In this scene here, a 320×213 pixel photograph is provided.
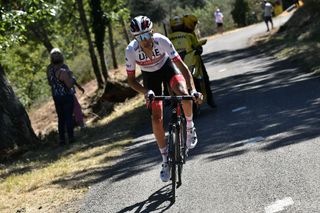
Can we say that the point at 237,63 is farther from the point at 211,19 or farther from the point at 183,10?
the point at 183,10

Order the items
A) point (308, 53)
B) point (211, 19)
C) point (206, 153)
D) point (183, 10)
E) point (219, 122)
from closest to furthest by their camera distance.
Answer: point (206, 153) < point (219, 122) < point (308, 53) < point (211, 19) < point (183, 10)

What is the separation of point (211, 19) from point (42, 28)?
A: 2560 cm

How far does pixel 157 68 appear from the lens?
23.7ft

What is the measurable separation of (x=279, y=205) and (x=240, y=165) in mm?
1871

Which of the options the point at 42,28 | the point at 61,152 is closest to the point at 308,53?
the point at 61,152

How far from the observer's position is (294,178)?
6.55 metres

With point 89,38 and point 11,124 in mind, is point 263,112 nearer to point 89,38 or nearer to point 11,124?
point 11,124

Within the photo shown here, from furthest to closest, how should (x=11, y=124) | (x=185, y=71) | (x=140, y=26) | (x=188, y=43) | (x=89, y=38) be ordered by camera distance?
(x=89, y=38) → (x=11, y=124) → (x=188, y=43) → (x=185, y=71) → (x=140, y=26)

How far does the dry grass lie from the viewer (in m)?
8.06

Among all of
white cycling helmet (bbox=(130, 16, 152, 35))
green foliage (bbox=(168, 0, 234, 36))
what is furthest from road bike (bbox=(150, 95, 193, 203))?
green foliage (bbox=(168, 0, 234, 36))

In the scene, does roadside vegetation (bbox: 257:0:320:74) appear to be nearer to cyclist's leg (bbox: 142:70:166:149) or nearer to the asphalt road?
the asphalt road

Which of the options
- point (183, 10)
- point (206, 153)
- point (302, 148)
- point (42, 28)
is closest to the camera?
point (302, 148)

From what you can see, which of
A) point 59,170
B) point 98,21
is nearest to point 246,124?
point 59,170

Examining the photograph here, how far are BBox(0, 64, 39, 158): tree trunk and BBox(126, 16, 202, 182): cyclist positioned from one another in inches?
240
